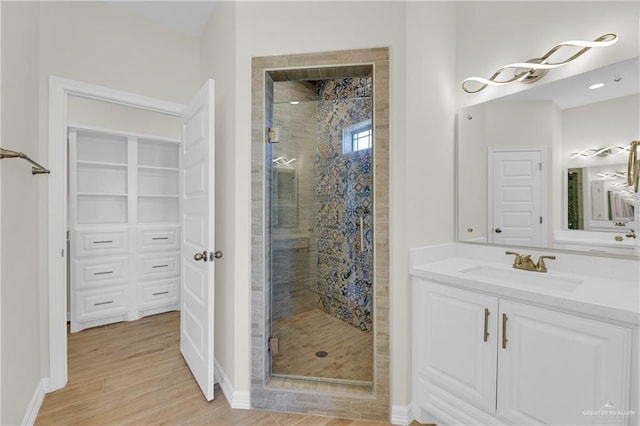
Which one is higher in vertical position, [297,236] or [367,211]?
[367,211]

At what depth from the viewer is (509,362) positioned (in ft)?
4.37

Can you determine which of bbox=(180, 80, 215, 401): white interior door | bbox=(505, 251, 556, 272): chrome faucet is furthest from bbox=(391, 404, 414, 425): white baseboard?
bbox=(180, 80, 215, 401): white interior door

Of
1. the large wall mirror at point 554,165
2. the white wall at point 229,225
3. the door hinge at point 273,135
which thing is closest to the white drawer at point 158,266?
the white wall at point 229,225

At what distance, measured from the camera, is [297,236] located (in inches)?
95.9

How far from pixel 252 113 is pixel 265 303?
1.21 metres

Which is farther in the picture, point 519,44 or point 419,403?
point 519,44

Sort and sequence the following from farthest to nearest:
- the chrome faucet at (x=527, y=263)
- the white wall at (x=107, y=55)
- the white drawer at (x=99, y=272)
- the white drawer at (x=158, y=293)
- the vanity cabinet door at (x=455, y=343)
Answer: the white drawer at (x=158, y=293)
the white drawer at (x=99, y=272)
the white wall at (x=107, y=55)
the chrome faucet at (x=527, y=263)
the vanity cabinet door at (x=455, y=343)

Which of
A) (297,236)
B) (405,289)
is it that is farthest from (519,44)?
(297,236)

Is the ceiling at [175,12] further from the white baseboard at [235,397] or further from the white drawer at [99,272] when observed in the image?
the white baseboard at [235,397]

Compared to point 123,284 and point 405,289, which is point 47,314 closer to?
point 123,284

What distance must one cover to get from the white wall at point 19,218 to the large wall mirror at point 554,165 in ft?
8.45

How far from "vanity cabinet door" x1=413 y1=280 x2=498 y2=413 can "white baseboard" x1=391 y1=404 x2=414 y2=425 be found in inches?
3.6

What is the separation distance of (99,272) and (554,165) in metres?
4.10

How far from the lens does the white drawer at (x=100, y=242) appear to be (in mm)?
2994
